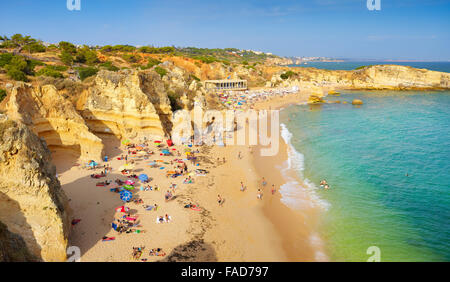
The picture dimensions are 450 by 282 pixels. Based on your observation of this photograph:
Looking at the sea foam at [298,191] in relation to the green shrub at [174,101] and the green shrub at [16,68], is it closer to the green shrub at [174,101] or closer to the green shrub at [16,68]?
the green shrub at [174,101]

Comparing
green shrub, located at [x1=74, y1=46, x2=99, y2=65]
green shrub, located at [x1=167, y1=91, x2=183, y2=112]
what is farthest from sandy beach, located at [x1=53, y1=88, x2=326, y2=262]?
green shrub, located at [x1=74, y1=46, x2=99, y2=65]

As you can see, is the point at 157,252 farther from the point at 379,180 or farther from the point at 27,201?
the point at 379,180

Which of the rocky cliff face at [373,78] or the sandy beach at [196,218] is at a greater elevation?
the rocky cliff face at [373,78]

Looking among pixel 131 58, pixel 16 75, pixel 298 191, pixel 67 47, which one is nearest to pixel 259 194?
pixel 298 191

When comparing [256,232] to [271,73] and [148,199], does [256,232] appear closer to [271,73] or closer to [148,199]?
[148,199]

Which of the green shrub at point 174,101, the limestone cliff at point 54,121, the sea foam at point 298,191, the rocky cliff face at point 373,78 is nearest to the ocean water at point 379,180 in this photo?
the sea foam at point 298,191
